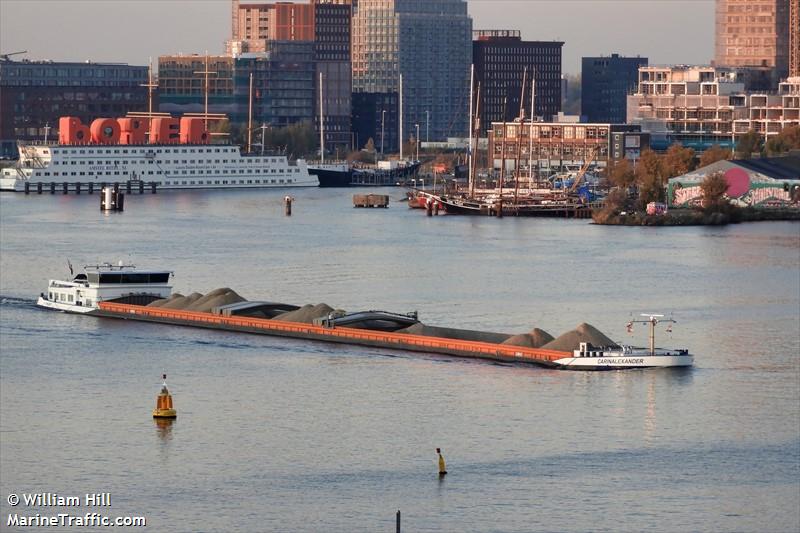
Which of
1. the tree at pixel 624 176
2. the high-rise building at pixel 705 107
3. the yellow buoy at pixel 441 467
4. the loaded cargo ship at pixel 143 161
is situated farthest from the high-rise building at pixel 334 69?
the yellow buoy at pixel 441 467

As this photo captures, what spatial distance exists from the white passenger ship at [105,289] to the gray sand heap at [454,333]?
9.04 m

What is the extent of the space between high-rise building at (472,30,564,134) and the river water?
123649 mm

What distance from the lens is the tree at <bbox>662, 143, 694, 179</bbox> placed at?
294ft

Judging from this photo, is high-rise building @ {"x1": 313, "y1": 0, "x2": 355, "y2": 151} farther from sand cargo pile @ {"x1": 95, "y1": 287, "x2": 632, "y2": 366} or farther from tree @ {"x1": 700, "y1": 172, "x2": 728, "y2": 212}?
sand cargo pile @ {"x1": 95, "y1": 287, "x2": 632, "y2": 366}

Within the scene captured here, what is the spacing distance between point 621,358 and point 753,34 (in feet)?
380

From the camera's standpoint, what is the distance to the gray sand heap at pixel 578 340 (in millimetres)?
36312

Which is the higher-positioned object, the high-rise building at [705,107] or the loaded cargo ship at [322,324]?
the high-rise building at [705,107]

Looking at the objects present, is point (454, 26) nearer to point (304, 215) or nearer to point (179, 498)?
point (304, 215)

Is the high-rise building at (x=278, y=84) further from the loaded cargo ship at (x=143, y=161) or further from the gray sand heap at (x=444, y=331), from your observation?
the gray sand heap at (x=444, y=331)

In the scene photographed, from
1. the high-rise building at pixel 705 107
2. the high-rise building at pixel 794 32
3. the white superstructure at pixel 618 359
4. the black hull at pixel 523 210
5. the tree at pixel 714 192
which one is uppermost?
the high-rise building at pixel 794 32

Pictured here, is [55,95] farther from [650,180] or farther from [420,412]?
[420,412]

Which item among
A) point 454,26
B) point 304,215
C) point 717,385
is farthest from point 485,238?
point 454,26

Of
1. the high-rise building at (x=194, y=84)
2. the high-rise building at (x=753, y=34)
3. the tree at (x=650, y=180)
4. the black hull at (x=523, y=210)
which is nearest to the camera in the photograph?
the black hull at (x=523, y=210)

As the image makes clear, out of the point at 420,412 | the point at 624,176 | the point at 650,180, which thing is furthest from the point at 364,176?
the point at 420,412
